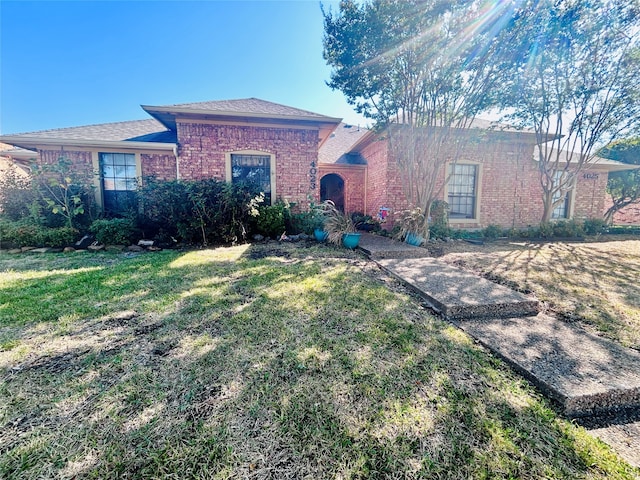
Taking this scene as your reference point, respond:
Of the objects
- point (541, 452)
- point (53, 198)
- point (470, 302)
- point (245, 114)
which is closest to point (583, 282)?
point (470, 302)

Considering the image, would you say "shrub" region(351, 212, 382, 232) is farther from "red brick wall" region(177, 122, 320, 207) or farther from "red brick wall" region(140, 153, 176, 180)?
"red brick wall" region(140, 153, 176, 180)

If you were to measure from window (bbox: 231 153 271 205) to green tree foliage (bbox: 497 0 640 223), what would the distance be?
6555 mm

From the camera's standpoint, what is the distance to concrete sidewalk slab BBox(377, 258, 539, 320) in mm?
2947

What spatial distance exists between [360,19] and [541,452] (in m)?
7.66

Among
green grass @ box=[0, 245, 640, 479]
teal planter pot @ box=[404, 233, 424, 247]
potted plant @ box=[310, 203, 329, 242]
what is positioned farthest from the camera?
potted plant @ box=[310, 203, 329, 242]

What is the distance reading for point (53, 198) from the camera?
22.7 feet

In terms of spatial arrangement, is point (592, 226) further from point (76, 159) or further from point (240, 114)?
point (76, 159)

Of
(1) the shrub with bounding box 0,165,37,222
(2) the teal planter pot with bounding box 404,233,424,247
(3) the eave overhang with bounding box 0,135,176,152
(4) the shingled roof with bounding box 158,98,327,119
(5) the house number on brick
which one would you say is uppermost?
(4) the shingled roof with bounding box 158,98,327,119

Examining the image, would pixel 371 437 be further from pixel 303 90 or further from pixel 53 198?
pixel 303 90

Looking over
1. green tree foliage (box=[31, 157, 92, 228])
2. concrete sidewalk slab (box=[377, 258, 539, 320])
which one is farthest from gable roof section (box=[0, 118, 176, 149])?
concrete sidewalk slab (box=[377, 258, 539, 320])

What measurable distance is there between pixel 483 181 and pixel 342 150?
5.80 metres

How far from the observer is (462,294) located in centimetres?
331

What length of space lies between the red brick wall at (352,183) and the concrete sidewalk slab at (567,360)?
8.66m

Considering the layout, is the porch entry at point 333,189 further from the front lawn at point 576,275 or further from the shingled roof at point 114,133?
the shingled roof at point 114,133
